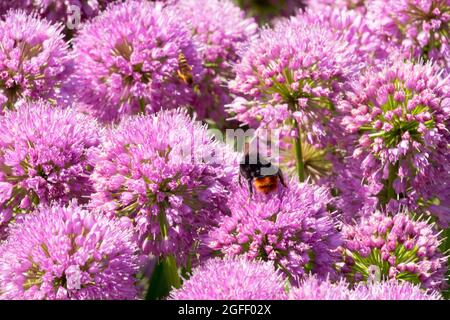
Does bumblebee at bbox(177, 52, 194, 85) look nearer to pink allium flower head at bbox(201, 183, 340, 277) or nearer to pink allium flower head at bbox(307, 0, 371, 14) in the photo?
pink allium flower head at bbox(201, 183, 340, 277)

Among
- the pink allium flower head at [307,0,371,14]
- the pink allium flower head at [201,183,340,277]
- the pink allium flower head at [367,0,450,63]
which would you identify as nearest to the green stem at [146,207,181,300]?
the pink allium flower head at [201,183,340,277]

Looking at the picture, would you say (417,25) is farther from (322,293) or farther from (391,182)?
(322,293)

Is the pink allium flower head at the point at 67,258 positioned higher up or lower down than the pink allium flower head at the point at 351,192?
lower down

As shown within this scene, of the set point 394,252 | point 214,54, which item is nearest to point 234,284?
point 394,252

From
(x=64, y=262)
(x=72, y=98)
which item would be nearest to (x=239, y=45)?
Result: (x=72, y=98)

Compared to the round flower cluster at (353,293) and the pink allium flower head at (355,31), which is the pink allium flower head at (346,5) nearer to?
the pink allium flower head at (355,31)

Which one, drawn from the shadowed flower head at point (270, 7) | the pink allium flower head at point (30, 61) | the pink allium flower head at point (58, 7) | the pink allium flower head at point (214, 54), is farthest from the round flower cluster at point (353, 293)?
the shadowed flower head at point (270, 7)
